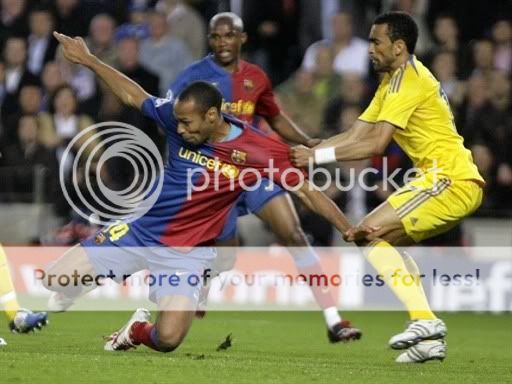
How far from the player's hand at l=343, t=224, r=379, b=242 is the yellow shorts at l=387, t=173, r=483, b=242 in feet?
1.05

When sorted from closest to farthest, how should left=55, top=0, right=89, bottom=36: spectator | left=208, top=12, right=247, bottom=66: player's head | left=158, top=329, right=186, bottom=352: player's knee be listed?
left=158, top=329, right=186, bottom=352: player's knee → left=208, top=12, right=247, bottom=66: player's head → left=55, top=0, right=89, bottom=36: spectator

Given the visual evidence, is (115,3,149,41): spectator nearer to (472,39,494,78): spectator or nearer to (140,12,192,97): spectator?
(140,12,192,97): spectator

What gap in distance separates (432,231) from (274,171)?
1236 millimetres

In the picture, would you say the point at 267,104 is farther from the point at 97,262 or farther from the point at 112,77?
the point at 97,262

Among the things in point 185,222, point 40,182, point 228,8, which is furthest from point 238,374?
point 228,8

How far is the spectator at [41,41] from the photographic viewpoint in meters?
19.7

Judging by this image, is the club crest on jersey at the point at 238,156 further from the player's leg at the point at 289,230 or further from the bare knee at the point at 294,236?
the bare knee at the point at 294,236

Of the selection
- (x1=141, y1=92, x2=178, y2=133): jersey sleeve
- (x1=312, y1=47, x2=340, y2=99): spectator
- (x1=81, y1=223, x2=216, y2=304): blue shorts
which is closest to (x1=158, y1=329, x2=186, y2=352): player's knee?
(x1=81, y1=223, x2=216, y2=304): blue shorts

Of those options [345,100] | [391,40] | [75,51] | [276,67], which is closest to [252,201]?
[391,40]

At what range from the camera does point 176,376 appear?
849 cm

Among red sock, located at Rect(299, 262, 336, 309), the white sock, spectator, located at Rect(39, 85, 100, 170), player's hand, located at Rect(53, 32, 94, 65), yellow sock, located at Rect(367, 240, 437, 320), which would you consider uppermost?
player's hand, located at Rect(53, 32, 94, 65)

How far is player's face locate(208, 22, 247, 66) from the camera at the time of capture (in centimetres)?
1264

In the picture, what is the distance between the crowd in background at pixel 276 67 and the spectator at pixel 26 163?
1 cm

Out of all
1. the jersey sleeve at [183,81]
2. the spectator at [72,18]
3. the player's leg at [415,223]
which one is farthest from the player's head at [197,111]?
the spectator at [72,18]
